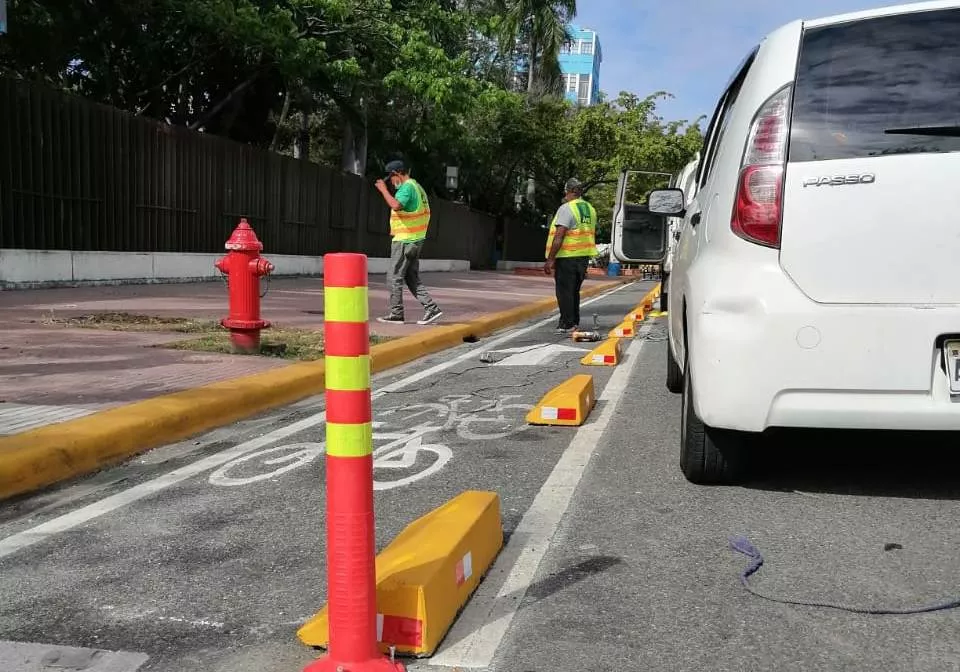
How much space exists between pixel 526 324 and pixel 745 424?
10.0 m

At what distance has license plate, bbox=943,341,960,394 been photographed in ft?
11.2

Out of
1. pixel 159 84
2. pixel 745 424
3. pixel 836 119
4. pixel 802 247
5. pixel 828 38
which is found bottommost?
pixel 745 424

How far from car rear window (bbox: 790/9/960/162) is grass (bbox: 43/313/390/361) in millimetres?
5064

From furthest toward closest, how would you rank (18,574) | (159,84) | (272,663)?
(159,84) < (18,574) < (272,663)

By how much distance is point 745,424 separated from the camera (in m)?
3.62

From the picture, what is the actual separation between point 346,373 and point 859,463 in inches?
127

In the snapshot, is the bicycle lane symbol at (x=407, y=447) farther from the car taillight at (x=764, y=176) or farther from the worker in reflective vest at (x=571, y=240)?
the worker in reflective vest at (x=571, y=240)

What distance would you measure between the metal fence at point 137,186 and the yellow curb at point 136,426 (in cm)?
753

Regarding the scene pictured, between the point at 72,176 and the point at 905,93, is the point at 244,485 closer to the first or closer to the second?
the point at 905,93

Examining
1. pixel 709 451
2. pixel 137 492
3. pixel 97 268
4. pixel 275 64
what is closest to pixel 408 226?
pixel 97 268

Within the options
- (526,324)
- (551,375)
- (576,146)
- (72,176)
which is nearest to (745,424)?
(551,375)

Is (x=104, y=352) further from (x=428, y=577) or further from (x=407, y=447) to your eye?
(x=428, y=577)

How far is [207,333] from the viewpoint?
8812mm

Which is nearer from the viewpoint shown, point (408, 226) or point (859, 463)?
point (859, 463)
